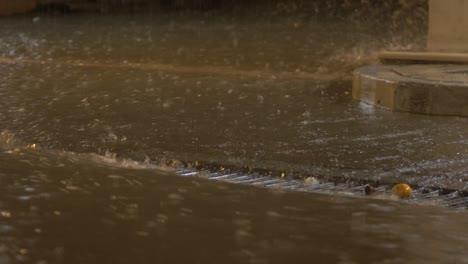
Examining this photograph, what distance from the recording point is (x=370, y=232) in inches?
170

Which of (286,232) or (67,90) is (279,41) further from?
(286,232)

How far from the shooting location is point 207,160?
5.74 metres

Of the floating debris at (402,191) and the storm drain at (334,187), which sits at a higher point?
the floating debris at (402,191)

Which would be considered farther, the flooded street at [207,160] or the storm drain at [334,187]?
the storm drain at [334,187]

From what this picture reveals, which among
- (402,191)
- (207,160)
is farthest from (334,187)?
(207,160)

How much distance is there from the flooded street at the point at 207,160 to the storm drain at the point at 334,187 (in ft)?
0.27

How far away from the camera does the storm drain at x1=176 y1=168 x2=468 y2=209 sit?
16.2 ft

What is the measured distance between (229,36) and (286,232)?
34.3 ft

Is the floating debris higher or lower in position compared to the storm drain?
higher

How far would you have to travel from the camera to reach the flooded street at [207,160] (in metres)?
4.14

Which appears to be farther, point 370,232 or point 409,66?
point 409,66

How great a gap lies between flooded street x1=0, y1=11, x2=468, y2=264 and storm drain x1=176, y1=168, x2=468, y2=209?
8 cm

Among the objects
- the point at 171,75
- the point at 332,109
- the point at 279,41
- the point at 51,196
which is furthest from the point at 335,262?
the point at 279,41

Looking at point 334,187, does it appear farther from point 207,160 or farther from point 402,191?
point 207,160
